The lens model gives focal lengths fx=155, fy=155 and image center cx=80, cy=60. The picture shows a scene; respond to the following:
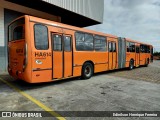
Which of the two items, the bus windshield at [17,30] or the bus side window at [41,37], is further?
the bus windshield at [17,30]

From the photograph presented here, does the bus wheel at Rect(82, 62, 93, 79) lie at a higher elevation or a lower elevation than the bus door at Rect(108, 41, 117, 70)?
lower

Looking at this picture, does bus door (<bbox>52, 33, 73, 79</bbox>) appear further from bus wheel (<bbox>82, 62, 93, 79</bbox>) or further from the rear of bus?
the rear of bus

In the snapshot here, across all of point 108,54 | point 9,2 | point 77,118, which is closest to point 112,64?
point 108,54

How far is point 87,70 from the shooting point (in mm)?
9656

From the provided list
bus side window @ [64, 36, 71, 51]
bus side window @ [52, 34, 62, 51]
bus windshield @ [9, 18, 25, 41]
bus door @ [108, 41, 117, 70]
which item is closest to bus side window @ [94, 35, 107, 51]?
bus door @ [108, 41, 117, 70]

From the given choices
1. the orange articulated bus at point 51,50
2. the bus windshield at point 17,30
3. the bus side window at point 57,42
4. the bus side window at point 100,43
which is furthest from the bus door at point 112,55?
the bus windshield at point 17,30

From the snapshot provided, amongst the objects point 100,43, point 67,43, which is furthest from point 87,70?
point 67,43

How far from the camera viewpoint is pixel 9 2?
41.8ft

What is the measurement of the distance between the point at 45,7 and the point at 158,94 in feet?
38.0

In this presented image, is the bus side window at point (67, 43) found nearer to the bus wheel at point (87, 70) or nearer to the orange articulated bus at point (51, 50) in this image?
the orange articulated bus at point (51, 50)

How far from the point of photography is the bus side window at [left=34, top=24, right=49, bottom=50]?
6594mm

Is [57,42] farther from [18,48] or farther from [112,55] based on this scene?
[112,55]

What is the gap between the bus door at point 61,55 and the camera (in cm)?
732

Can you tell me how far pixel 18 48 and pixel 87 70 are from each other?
4388 millimetres
